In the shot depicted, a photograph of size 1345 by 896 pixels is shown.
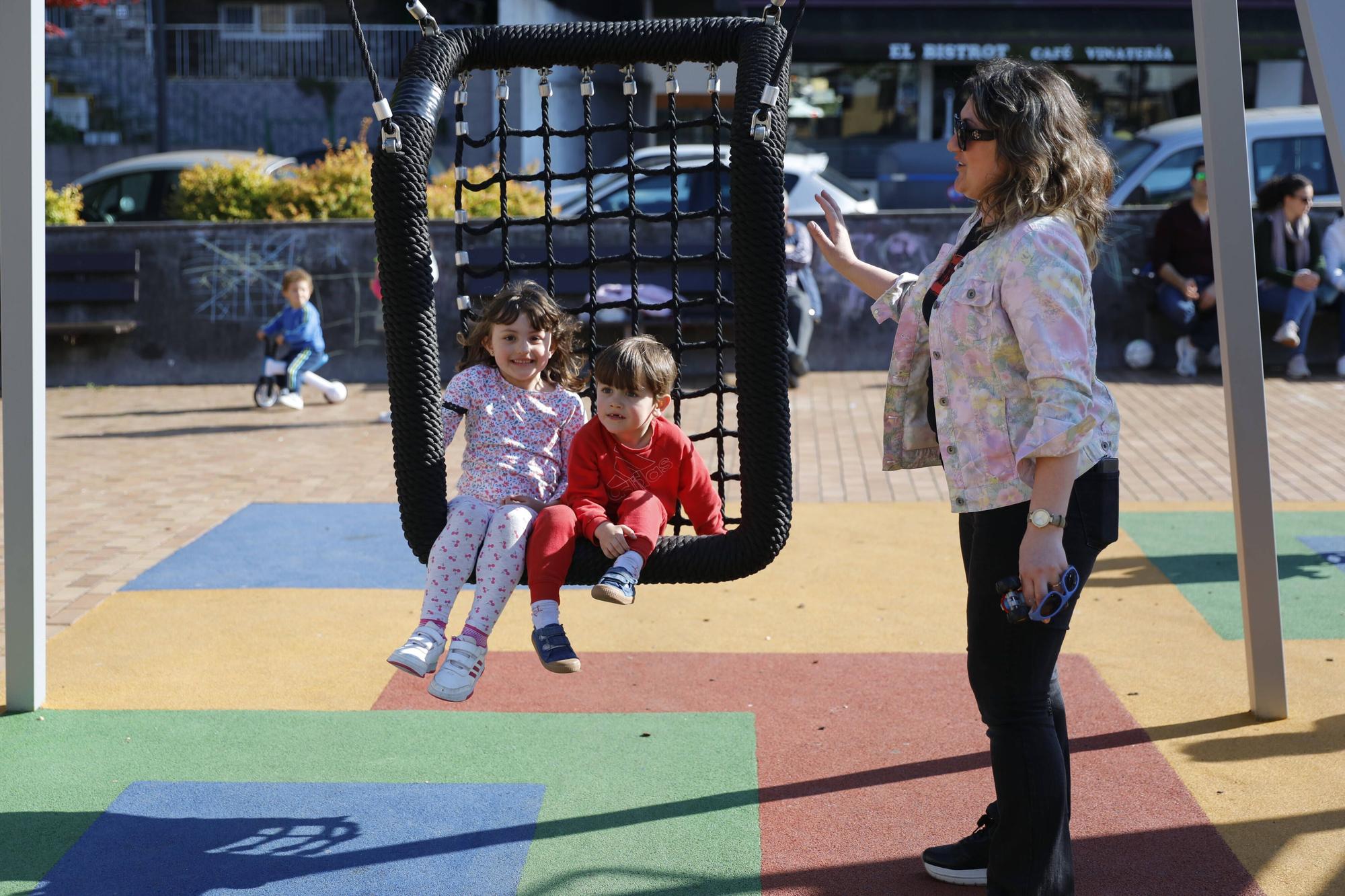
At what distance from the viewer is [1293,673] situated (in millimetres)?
4680

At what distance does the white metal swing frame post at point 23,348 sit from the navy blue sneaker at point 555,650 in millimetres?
1803

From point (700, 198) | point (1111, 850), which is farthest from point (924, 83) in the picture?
point (1111, 850)

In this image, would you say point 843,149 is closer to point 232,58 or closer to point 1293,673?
point 232,58

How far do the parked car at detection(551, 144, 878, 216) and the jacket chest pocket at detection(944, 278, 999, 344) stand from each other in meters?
9.32

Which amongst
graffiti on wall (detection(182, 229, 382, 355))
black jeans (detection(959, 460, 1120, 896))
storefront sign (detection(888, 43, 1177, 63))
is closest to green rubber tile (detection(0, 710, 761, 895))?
black jeans (detection(959, 460, 1120, 896))

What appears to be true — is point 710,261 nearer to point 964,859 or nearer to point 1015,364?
point 1015,364

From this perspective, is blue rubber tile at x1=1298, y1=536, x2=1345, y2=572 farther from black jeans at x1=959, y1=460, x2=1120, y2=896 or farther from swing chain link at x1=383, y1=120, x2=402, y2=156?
swing chain link at x1=383, y1=120, x2=402, y2=156

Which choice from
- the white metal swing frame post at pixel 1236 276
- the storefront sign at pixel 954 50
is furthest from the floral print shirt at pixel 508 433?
the storefront sign at pixel 954 50

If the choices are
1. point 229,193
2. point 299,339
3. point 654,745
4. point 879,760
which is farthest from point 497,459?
point 229,193

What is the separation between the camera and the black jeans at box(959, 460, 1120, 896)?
2795 mm

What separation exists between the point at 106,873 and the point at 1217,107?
11.9 ft

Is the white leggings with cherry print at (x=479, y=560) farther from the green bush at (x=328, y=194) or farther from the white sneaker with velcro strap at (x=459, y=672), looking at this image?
the green bush at (x=328, y=194)

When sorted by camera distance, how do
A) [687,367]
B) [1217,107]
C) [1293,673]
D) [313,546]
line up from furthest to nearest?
[687,367] < [313,546] < [1293,673] < [1217,107]

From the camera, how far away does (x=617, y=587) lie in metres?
3.41
